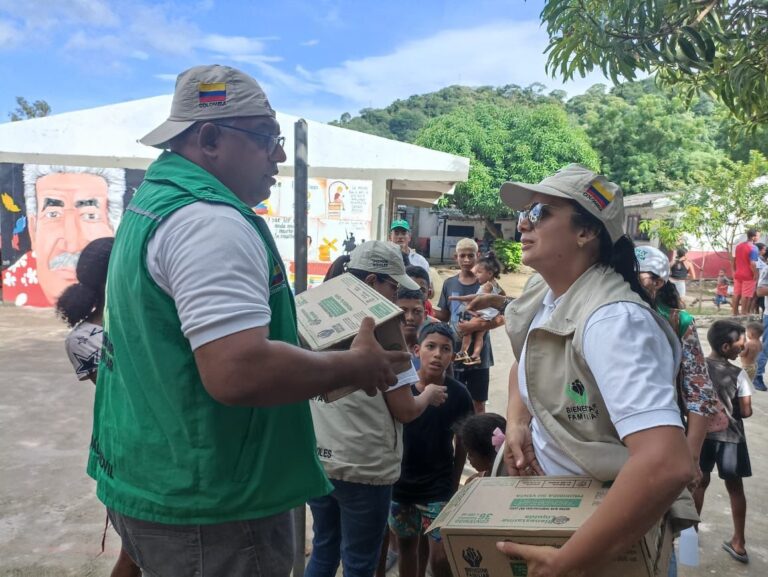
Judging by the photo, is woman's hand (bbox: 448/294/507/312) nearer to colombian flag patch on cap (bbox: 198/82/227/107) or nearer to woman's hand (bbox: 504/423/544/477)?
woman's hand (bbox: 504/423/544/477)

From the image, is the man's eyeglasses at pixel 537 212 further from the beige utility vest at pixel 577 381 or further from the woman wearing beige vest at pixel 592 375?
the beige utility vest at pixel 577 381

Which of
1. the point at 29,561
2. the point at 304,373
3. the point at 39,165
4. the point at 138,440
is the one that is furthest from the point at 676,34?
the point at 39,165

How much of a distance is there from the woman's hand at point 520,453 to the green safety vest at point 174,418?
0.64 m

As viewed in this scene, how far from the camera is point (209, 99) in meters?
1.60

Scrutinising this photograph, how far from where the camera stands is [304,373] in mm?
1362

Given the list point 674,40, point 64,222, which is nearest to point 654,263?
point 674,40

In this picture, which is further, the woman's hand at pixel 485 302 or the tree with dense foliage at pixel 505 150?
the tree with dense foliage at pixel 505 150

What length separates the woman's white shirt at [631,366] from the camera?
1.31 metres

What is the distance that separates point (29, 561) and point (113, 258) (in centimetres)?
283

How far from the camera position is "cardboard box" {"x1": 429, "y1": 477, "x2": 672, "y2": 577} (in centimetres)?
139

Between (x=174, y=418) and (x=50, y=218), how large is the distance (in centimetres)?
1231

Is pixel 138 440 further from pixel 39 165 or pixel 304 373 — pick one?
pixel 39 165

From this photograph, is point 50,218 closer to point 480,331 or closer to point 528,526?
point 480,331

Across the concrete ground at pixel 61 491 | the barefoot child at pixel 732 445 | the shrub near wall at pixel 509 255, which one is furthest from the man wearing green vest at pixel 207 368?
the shrub near wall at pixel 509 255
